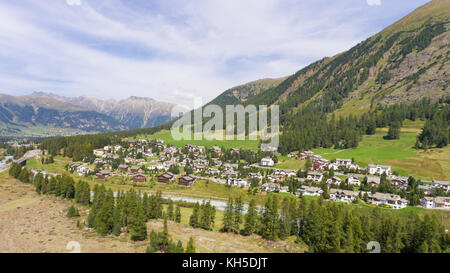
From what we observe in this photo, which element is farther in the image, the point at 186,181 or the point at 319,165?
the point at 319,165

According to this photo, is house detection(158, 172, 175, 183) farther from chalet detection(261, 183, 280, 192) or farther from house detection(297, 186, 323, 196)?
house detection(297, 186, 323, 196)

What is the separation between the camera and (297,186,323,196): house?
75363 mm

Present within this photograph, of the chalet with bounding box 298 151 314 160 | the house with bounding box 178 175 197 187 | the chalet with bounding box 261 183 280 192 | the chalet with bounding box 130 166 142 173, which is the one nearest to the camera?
the chalet with bounding box 261 183 280 192

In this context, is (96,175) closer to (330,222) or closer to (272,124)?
(330,222)

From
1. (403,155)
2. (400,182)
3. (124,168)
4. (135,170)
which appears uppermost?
(403,155)

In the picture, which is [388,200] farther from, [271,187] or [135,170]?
[135,170]

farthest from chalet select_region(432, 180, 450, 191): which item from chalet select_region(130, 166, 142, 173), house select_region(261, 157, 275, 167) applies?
chalet select_region(130, 166, 142, 173)

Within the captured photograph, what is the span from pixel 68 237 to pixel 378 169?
9546cm

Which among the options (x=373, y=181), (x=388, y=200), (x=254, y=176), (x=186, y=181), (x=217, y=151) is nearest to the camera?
(x=388, y=200)

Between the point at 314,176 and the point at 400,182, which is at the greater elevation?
the point at 400,182

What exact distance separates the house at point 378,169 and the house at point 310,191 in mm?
27915

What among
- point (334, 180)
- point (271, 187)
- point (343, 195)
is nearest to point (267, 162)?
point (271, 187)

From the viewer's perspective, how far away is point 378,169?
291 feet

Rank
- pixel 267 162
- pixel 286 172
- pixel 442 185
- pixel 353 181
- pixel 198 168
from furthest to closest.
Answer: pixel 198 168 → pixel 267 162 → pixel 286 172 → pixel 353 181 → pixel 442 185
